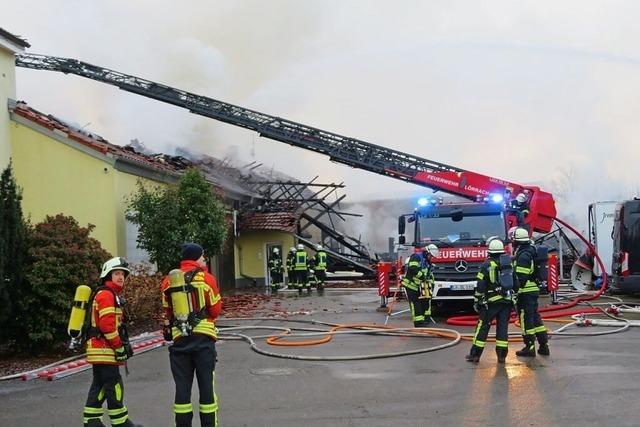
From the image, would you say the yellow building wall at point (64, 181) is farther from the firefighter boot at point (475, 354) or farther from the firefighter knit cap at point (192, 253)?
the firefighter knit cap at point (192, 253)

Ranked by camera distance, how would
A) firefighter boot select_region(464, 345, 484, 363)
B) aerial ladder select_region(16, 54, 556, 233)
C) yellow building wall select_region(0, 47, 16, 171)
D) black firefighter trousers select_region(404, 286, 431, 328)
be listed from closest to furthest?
firefighter boot select_region(464, 345, 484, 363)
black firefighter trousers select_region(404, 286, 431, 328)
yellow building wall select_region(0, 47, 16, 171)
aerial ladder select_region(16, 54, 556, 233)

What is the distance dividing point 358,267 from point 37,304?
60.3ft

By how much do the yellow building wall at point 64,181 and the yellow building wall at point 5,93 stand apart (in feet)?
0.92

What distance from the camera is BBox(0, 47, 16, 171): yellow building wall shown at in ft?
47.2

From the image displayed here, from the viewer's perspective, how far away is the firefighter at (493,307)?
26.9ft

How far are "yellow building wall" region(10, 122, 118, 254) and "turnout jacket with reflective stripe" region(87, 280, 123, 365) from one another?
1036 centimetres

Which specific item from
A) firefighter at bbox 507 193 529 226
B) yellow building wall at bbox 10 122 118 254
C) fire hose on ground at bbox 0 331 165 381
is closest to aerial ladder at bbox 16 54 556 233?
firefighter at bbox 507 193 529 226

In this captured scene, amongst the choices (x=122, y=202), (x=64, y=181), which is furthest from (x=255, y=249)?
(x=64, y=181)

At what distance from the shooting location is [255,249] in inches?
1020

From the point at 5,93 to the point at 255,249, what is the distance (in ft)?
41.8

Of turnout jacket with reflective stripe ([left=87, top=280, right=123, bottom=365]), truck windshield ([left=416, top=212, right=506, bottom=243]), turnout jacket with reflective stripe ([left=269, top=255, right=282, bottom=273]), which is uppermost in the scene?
truck windshield ([left=416, top=212, right=506, bottom=243])

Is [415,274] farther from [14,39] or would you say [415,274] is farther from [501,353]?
[14,39]

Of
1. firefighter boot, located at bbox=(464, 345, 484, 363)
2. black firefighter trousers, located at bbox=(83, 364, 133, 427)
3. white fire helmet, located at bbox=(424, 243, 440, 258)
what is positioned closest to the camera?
black firefighter trousers, located at bbox=(83, 364, 133, 427)

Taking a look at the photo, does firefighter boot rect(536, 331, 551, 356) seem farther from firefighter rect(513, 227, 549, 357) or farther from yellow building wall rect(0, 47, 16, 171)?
yellow building wall rect(0, 47, 16, 171)
